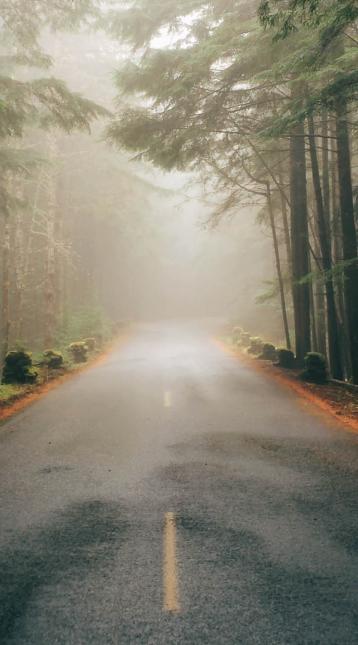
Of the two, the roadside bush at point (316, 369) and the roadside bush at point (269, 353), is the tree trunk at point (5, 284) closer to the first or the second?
the roadside bush at point (269, 353)

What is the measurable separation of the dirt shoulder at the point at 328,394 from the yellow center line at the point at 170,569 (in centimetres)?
466

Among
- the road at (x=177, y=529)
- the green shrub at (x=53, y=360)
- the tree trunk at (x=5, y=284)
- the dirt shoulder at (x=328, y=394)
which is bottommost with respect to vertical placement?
the dirt shoulder at (x=328, y=394)

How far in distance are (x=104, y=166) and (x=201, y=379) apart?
57.4 feet

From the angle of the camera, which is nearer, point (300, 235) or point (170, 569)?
point (170, 569)

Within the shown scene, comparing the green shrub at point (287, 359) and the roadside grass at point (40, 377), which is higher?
the roadside grass at point (40, 377)

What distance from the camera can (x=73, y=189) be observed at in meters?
27.4

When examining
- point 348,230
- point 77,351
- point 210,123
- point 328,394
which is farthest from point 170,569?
point 77,351

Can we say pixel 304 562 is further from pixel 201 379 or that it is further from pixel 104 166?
pixel 104 166

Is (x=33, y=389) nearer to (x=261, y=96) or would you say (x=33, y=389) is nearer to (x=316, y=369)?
(x=316, y=369)

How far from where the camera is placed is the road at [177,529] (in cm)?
298

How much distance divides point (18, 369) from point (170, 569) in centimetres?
900

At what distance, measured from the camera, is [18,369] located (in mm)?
11320

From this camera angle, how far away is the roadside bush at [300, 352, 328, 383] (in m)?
11.8

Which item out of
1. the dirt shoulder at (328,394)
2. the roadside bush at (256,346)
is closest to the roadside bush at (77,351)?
the dirt shoulder at (328,394)
